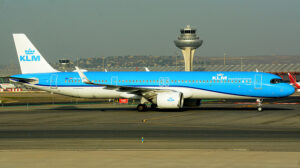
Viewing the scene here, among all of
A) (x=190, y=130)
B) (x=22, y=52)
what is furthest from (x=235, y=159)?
(x=22, y=52)

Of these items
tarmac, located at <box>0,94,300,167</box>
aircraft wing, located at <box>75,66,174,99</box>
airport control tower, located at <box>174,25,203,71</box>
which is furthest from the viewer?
airport control tower, located at <box>174,25,203,71</box>

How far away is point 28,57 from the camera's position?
138 ft

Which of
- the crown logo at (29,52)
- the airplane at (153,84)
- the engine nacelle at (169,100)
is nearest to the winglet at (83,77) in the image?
the airplane at (153,84)

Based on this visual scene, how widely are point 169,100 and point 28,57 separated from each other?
15793mm

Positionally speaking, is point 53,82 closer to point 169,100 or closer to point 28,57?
point 28,57

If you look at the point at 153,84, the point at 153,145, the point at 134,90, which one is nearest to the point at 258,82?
the point at 153,84

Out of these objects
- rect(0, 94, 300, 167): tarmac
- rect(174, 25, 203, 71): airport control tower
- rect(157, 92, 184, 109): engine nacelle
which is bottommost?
rect(0, 94, 300, 167): tarmac

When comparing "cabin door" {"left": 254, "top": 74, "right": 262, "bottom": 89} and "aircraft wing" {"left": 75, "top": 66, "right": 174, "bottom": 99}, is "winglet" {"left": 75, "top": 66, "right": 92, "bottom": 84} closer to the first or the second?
"aircraft wing" {"left": 75, "top": 66, "right": 174, "bottom": 99}

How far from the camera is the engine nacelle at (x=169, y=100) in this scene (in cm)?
3691

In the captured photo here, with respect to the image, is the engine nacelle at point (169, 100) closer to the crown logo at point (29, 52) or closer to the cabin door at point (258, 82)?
the cabin door at point (258, 82)

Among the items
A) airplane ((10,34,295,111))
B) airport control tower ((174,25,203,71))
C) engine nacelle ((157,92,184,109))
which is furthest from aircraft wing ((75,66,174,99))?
airport control tower ((174,25,203,71))

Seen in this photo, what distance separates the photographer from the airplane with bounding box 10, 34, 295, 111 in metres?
37.9

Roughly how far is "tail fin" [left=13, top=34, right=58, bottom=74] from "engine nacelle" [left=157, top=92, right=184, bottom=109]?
12.6 metres

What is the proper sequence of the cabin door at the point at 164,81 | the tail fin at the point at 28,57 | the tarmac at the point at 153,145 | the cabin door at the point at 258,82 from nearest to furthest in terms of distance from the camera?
1. the tarmac at the point at 153,145
2. the cabin door at the point at 258,82
3. the cabin door at the point at 164,81
4. the tail fin at the point at 28,57
